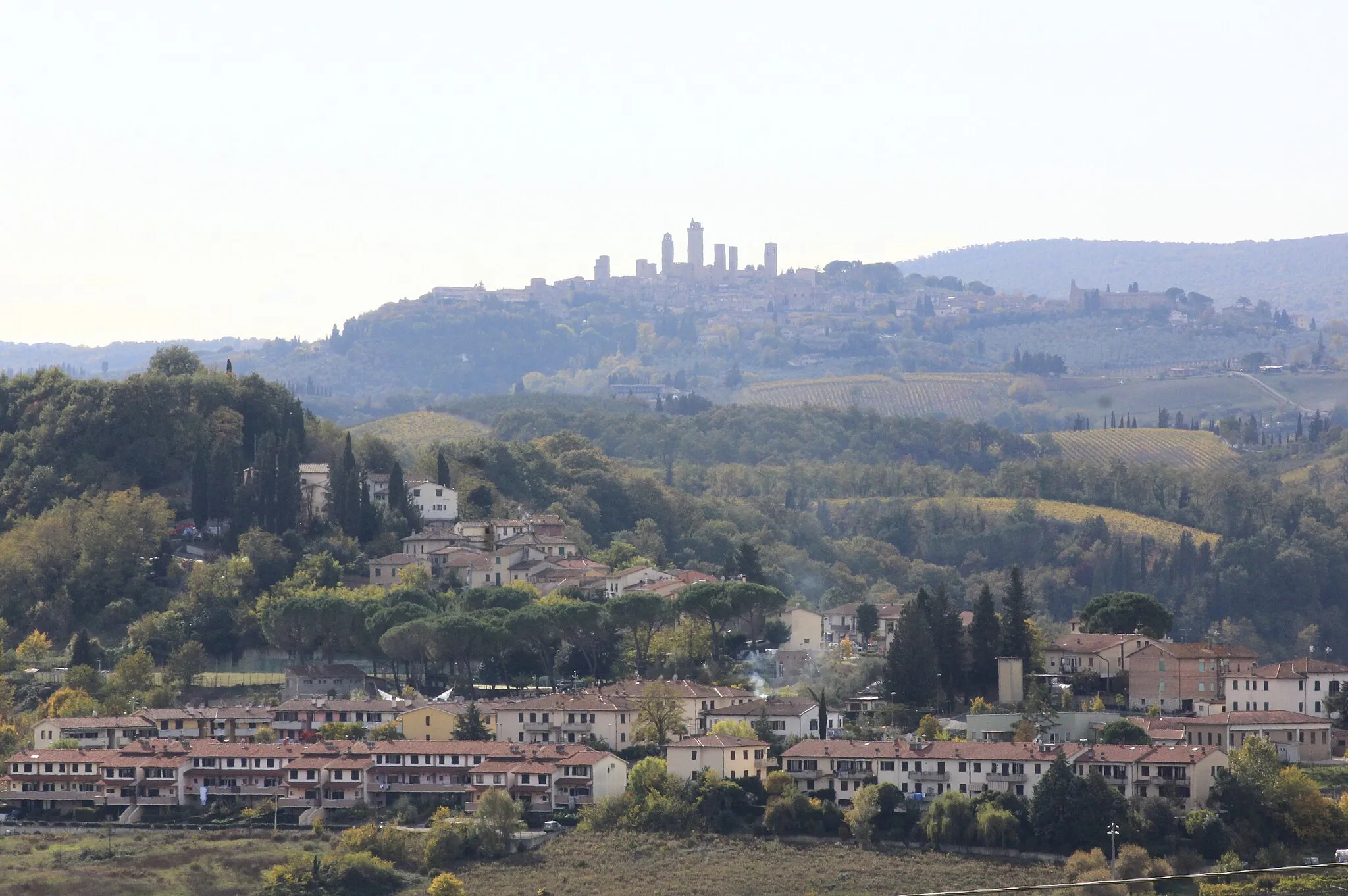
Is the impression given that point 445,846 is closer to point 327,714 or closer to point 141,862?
point 141,862

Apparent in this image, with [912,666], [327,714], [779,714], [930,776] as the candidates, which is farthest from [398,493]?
[930,776]

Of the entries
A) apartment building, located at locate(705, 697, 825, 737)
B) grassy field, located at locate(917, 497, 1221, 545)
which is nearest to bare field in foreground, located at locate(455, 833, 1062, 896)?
apartment building, located at locate(705, 697, 825, 737)

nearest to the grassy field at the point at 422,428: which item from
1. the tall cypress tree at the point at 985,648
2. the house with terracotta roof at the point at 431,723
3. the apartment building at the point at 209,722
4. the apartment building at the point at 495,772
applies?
the apartment building at the point at 209,722

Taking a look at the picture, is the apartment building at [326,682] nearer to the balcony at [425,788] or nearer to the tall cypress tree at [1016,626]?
the balcony at [425,788]

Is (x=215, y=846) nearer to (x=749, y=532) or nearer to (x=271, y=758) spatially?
(x=271, y=758)

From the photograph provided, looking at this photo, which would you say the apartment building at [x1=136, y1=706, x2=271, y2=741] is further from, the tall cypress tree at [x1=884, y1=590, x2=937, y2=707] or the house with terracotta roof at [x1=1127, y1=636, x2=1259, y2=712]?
the house with terracotta roof at [x1=1127, y1=636, x2=1259, y2=712]
